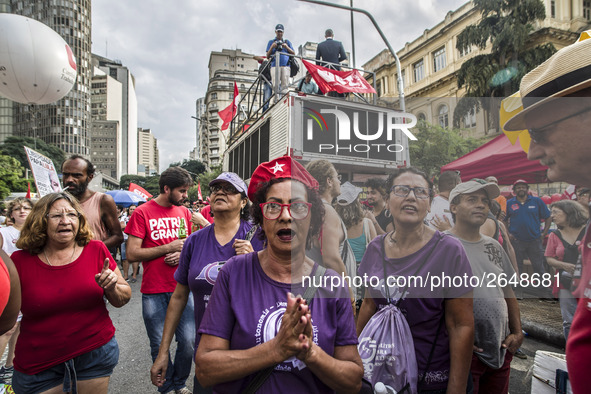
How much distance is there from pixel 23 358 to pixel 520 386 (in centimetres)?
388

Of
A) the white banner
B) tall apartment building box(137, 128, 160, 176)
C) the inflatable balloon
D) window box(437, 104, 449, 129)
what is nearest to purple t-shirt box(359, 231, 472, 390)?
window box(437, 104, 449, 129)

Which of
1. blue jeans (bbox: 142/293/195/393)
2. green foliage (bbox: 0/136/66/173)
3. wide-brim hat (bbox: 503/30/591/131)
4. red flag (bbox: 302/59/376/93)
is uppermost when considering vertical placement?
green foliage (bbox: 0/136/66/173)

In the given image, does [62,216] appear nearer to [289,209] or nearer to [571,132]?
[289,209]

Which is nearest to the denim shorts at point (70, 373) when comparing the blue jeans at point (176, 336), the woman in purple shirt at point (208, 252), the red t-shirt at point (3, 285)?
the woman in purple shirt at point (208, 252)

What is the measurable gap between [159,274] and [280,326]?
2.34 meters

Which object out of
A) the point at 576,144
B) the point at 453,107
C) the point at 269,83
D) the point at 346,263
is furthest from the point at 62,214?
the point at 269,83

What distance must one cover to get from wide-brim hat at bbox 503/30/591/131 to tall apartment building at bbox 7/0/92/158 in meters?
101

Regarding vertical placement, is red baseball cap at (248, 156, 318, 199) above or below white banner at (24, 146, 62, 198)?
below

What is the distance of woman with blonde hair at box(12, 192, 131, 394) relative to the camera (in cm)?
197

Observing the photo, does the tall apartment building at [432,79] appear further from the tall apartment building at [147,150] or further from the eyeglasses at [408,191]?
the tall apartment building at [147,150]

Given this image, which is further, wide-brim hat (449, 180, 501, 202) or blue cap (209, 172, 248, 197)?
blue cap (209, 172, 248, 197)

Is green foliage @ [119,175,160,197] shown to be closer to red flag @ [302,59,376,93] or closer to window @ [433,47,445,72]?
red flag @ [302,59,376,93]

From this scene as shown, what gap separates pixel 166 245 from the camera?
319 cm

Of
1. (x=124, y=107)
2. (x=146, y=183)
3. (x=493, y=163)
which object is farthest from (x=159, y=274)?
(x=124, y=107)
